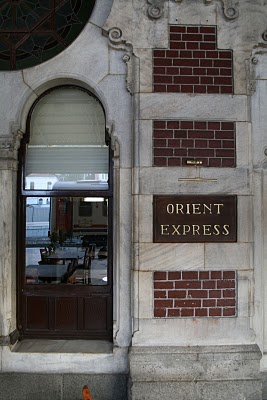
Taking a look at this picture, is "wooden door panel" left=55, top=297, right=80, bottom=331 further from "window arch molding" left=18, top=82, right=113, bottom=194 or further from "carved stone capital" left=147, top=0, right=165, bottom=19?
"carved stone capital" left=147, top=0, right=165, bottom=19

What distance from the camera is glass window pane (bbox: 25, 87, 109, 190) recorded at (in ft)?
18.9

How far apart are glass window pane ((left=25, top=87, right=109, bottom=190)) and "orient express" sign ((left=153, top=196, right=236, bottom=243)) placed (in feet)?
3.64

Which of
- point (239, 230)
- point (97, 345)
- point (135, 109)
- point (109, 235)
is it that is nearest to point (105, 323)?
point (97, 345)

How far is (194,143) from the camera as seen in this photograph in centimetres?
535

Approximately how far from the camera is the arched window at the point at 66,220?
18.6 feet

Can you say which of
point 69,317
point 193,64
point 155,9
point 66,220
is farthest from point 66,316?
point 155,9

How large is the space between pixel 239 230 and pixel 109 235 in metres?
1.86

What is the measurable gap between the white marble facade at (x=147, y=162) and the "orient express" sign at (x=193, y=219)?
0.10 meters

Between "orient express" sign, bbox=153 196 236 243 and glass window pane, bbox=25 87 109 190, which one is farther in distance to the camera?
glass window pane, bbox=25 87 109 190

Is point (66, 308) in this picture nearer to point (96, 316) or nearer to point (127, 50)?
point (96, 316)

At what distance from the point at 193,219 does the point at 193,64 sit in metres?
2.17

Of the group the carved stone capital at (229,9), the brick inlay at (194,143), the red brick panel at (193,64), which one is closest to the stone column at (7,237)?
the brick inlay at (194,143)

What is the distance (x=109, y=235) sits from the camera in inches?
224

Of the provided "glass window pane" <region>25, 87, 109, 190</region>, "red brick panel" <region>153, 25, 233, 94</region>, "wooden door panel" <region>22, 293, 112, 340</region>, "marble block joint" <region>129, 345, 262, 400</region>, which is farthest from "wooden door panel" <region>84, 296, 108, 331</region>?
"red brick panel" <region>153, 25, 233, 94</region>
